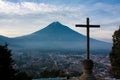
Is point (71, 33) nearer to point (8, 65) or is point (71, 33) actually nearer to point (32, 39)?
point (32, 39)

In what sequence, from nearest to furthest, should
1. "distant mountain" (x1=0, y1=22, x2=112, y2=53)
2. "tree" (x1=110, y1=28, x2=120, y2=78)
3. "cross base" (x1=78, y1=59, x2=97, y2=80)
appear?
"cross base" (x1=78, y1=59, x2=97, y2=80) → "tree" (x1=110, y1=28, x2=120, y2=78) → "distant mountain" (x1=0, y1=22, x2=112, y2=53)

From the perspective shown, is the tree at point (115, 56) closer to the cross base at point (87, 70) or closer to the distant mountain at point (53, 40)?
the cross base at point (87, 70)

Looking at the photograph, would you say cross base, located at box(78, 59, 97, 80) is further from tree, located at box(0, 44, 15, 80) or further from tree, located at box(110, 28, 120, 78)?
tree, located at box(110, 28, 120, 78)

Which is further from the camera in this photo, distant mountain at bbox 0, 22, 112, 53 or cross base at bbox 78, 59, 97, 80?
distant mountain at bbox 0, 22, 112, 53

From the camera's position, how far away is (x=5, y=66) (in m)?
26.3

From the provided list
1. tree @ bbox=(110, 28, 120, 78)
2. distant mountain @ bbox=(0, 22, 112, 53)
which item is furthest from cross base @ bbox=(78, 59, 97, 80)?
distant mountain @ bbox=(0, 22, 112, 53)

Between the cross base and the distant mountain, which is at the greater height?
the distant mountain

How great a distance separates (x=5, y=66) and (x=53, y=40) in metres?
142

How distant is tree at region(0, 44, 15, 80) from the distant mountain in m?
121

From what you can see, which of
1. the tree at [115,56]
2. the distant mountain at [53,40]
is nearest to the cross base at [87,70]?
the tree at [115,56]

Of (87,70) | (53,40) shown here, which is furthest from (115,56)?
(53,40)

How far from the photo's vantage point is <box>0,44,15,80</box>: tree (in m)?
25.9

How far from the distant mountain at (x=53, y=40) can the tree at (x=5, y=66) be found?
397 ft

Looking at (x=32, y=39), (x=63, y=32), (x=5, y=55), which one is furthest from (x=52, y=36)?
(x=5, y=55)
